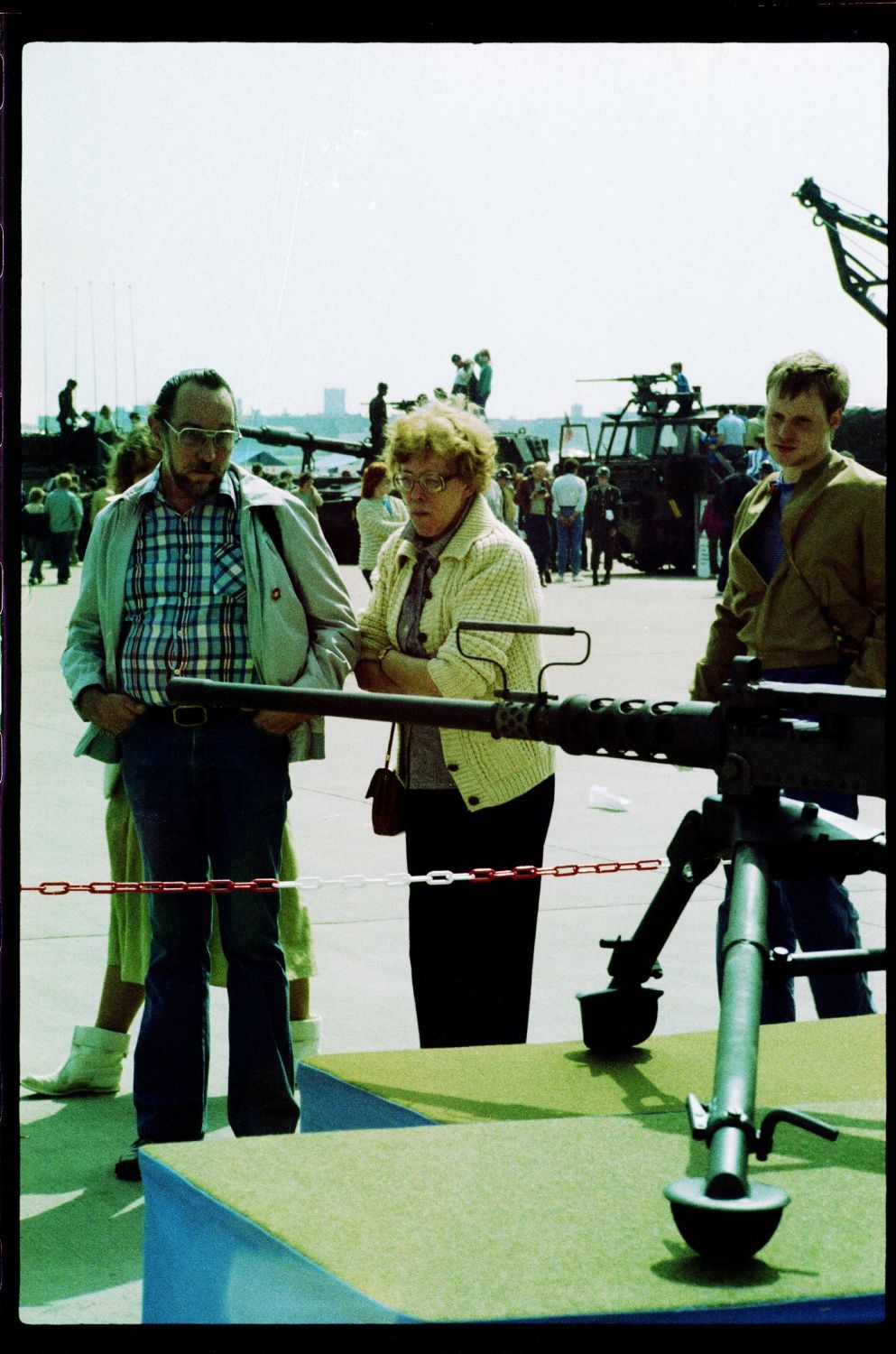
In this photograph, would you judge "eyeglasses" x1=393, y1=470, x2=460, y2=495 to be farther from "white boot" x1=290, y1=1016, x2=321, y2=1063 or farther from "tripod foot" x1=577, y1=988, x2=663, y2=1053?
"white boot" x1=290, y1=1016, x2=321, y2=1063

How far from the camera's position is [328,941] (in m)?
5.70

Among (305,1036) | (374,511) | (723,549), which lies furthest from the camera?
(723,549)

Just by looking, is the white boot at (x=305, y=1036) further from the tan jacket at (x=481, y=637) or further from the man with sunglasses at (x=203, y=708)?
the tan jacket at (x=481, y=637)

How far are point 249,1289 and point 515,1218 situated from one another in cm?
30

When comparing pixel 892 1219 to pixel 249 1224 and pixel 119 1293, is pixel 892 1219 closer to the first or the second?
pixel 249 1224

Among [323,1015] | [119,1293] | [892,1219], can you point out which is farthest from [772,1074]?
[323,1015]

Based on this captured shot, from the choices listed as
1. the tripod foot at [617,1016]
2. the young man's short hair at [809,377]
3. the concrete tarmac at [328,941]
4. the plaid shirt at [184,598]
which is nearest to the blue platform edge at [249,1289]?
the concrete tarmac at [328,941]

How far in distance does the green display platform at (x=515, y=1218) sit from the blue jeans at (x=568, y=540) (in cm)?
2181

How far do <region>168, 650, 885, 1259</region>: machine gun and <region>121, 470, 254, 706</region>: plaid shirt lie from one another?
108 centimetres

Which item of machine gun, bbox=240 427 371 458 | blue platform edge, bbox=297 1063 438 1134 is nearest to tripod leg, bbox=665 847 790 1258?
blue platform edge, bbox=297 1063 438 1134

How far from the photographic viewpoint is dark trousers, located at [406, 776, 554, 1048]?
376cm

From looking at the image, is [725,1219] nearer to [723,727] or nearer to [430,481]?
[723,727]

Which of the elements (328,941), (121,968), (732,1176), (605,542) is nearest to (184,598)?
(121,968)

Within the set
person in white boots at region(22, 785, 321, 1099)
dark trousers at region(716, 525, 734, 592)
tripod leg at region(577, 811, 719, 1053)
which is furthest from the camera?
dark trousers at region(716, 525, 734, 592)
